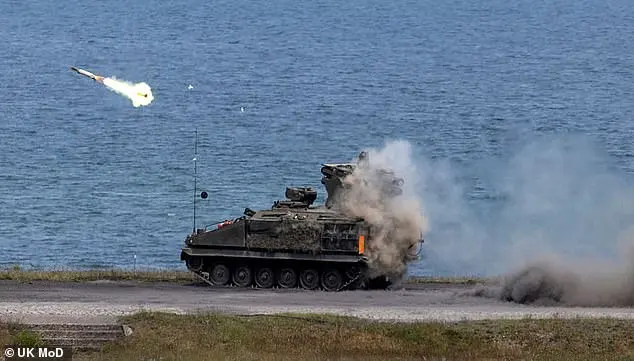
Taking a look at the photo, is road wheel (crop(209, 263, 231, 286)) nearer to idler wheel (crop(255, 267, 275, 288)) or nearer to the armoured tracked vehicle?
the armoured tracked vehicle

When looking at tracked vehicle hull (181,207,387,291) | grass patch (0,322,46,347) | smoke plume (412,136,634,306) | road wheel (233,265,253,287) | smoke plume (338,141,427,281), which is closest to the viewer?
grass patch (0,322,46,347)

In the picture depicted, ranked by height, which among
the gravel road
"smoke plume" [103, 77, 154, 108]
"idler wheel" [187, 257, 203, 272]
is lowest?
the gravel road

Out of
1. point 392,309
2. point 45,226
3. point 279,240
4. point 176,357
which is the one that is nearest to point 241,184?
point 45,226

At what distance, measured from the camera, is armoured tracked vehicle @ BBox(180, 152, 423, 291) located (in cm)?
5269

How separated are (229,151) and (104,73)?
38.0m

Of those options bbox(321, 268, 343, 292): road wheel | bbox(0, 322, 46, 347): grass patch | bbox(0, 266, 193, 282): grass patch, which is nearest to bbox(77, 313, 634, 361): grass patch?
bbox(0, 322, 46, 347): grass patch

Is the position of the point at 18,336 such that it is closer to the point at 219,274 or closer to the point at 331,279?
the point at 219,274

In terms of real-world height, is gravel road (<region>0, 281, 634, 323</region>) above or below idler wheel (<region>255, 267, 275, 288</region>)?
below

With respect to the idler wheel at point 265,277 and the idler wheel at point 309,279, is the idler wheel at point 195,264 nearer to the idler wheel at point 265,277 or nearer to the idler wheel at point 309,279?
the idler wheel at point 265,277

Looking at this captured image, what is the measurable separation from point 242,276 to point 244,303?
6458 millimetres

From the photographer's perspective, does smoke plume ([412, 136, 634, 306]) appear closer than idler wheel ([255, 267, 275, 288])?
Yes

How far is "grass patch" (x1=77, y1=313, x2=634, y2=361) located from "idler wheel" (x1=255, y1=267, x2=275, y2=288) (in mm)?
11537

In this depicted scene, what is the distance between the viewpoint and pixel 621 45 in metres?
164

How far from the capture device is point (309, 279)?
53.0m
